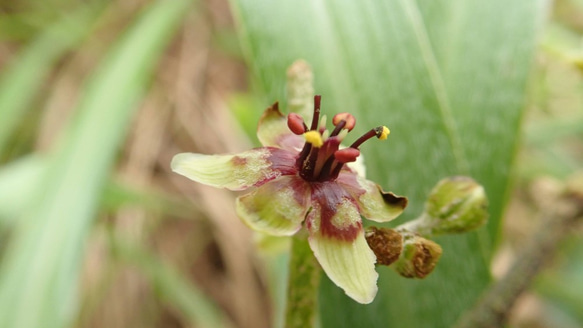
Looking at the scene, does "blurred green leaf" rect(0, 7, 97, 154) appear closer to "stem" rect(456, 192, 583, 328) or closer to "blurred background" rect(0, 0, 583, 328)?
"blurred background" rect(0, 0, 583, 328)

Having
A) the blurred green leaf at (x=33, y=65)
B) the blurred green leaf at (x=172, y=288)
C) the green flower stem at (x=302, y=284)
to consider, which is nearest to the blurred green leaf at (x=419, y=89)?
the green flower stem at (x=302, y=284)

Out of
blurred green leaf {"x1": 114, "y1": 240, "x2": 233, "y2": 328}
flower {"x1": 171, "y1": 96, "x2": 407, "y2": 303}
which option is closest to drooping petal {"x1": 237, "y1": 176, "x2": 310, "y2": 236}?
flower {"x1": 171, "y1": 96, "x2": 407, "y2": 303}

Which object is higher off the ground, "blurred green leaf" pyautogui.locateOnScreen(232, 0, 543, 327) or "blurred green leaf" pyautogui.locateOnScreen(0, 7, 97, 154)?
"blurred green leaf" pyautogui.locateOnScreen(0, 7, 97, 154)

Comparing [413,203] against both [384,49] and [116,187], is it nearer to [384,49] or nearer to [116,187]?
[384,49]

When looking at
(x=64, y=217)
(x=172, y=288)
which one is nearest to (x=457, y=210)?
(x=64, y=217)

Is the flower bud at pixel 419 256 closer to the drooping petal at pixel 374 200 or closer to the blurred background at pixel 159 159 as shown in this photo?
the drooping petal at pixel 374 200
